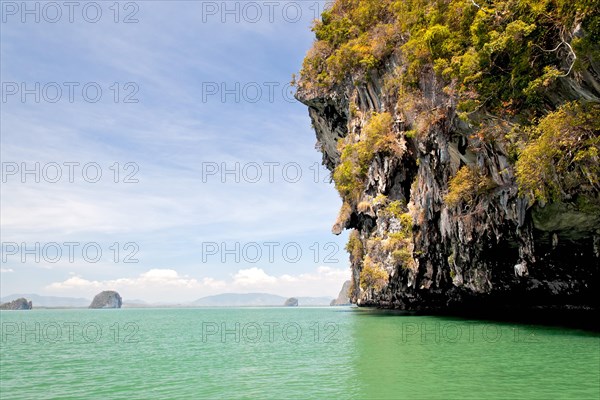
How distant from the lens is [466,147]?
Answer: 21.5 meters

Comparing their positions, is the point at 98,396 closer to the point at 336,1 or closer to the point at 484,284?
the point at 484,284

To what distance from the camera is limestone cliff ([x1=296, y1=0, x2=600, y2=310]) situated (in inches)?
605

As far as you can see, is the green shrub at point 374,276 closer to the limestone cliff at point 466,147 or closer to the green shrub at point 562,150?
the limestone cliff at point 466,147

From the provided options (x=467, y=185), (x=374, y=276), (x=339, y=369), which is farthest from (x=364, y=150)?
(x=339, y=369)

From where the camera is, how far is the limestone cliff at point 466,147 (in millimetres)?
15375

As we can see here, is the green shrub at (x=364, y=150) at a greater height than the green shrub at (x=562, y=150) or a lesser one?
greater

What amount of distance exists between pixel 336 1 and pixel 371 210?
1950 centimetres

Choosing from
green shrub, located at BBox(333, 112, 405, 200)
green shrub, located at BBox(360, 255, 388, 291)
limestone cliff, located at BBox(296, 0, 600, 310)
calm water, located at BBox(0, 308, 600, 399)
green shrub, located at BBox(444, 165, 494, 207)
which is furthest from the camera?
green shrub, located at BBox(360, 255, 388, 291)

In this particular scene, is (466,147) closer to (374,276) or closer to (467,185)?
(467,185)

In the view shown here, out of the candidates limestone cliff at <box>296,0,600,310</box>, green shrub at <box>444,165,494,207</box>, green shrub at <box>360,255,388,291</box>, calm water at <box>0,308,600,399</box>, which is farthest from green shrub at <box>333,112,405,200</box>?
calm water at <box>0,308,600,399</box>

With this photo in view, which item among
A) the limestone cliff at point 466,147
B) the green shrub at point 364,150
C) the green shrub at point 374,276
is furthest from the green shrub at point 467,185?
the green shrub at point 374,276

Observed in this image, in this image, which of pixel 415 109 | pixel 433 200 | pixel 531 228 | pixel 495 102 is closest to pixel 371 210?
pixel 433 200

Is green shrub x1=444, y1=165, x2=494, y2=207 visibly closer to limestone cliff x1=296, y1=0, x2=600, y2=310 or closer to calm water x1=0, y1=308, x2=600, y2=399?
limestone cliff x1=296, y1=0, x2=600, y2=310

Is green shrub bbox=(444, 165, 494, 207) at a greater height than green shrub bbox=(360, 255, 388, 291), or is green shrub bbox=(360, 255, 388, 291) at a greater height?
green shrub bbox=(444, 165, 494, 207)
